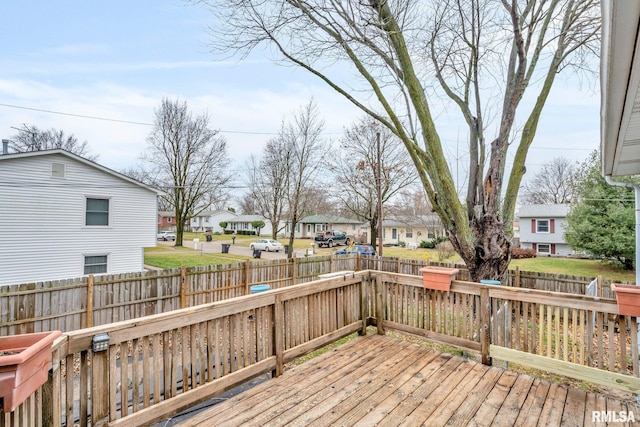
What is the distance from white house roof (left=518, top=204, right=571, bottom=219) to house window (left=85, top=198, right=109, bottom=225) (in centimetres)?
2463

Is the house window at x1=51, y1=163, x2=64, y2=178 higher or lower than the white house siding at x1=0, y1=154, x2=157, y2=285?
higher

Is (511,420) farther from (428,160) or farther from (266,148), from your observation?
(266,148)

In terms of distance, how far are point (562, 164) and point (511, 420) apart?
3413cm

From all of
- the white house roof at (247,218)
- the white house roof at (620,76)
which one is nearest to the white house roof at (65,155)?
the white house roof at (620,76)

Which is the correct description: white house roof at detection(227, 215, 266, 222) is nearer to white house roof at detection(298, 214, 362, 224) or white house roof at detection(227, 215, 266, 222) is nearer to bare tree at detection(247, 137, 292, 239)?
white house roof at detection(298, 214, 362, 224)

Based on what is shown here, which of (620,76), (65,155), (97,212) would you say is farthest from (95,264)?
(620,76)

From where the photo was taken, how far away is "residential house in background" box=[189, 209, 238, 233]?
4666cm

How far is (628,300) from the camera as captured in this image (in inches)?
100

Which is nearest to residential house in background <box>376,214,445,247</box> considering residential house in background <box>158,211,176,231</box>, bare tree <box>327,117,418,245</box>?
bare tree <box>327,117,418,245</box>

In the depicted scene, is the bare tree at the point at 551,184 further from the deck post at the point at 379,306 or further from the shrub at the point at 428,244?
the deck post at the point at 379,306

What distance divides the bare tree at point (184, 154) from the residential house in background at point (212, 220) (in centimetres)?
2540

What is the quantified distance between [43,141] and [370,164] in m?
21.0

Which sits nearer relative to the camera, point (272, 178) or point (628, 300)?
point (628, 300)

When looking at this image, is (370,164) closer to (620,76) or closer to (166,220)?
(620,76)
